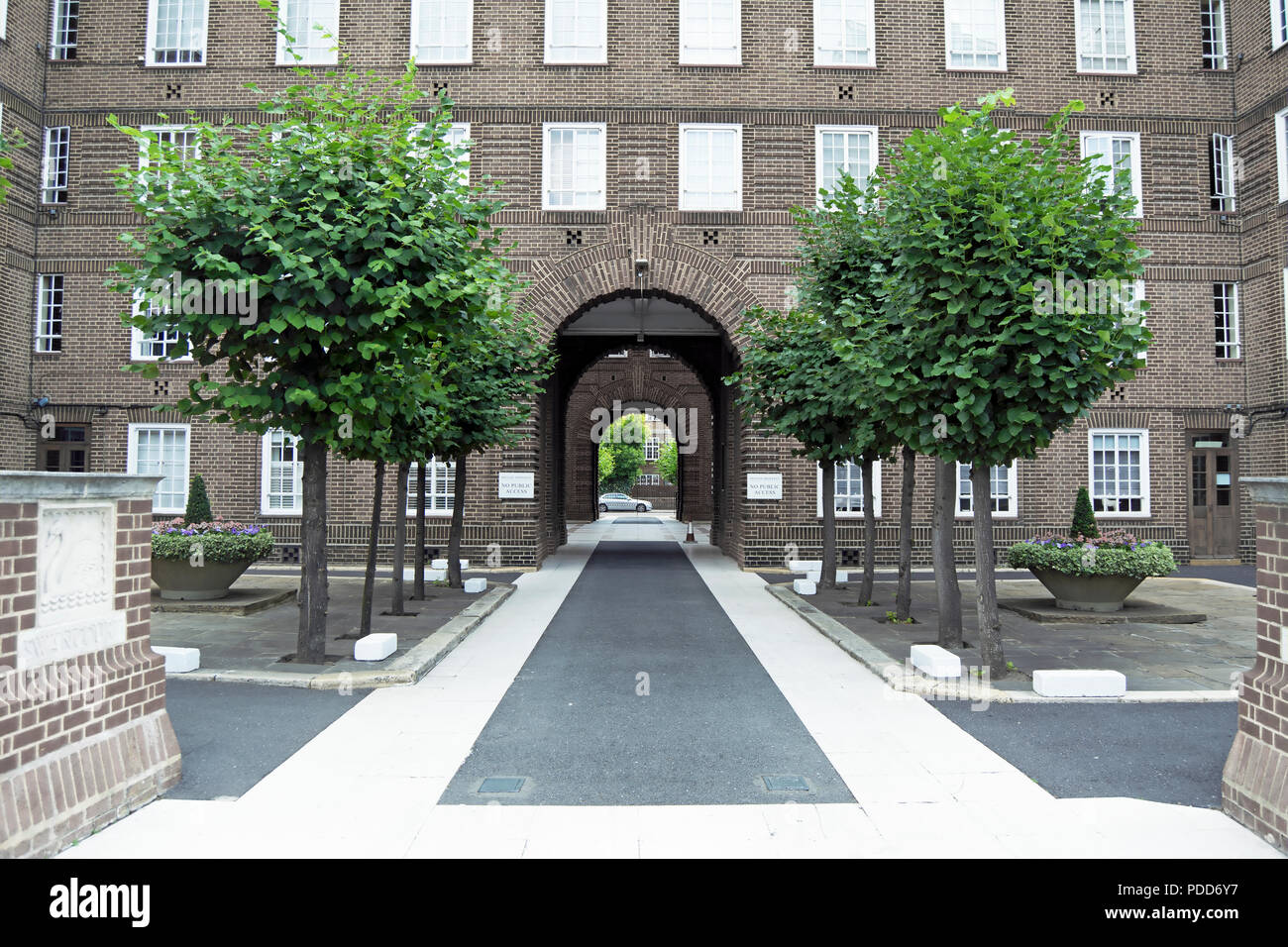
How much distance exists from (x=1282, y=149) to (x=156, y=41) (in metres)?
25.9

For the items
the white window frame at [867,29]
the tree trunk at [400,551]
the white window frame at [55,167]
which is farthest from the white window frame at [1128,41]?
the white window frame at [55,167]

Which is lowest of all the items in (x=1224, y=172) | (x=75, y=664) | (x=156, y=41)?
(x=75, y=664)

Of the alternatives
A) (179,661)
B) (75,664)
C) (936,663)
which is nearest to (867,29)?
(936,663)

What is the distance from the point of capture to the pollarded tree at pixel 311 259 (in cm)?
689

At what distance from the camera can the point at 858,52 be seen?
59.0 feet

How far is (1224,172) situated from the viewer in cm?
1850

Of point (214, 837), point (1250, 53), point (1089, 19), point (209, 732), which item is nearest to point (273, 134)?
point (209, 732)

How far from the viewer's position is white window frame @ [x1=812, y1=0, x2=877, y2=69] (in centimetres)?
1789

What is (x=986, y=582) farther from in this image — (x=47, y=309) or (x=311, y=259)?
(x=47, y=309)

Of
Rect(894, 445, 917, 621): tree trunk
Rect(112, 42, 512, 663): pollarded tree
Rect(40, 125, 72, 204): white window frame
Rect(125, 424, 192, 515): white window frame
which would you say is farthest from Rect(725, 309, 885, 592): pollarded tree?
Rect(40, 125, 72, 204): white window frame

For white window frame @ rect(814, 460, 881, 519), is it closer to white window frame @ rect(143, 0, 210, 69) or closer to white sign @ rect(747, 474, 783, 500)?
white sign @ rect(747, 474, 783, 500)

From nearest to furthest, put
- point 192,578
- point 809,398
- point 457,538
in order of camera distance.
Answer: point 192,578 → point 809,398 → point 457,538

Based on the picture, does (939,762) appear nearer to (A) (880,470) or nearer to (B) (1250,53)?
(A) (880,470)

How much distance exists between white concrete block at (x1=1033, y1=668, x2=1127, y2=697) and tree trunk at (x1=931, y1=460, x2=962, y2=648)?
5.90 feet
